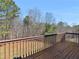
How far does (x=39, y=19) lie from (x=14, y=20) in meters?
3.44

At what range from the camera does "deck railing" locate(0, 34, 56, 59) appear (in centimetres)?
269

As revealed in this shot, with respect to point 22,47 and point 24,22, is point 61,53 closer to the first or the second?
point 22,47

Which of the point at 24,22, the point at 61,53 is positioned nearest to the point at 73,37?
the point at 61,53

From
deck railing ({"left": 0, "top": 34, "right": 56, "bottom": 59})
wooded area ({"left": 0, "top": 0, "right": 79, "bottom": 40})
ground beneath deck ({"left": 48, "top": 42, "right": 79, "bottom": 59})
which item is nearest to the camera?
deck railing ({"left": 0, "top": 34, "right": 56, "bottom": 59})

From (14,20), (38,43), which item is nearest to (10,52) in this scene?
(38,43)

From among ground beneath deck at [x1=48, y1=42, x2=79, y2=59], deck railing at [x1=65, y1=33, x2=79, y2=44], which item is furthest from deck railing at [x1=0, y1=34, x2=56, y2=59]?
deck railing at [x1=65, y1=33, x2=79, y2=44]

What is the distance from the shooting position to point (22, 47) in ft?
10.6

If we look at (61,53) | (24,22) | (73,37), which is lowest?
(61,53)

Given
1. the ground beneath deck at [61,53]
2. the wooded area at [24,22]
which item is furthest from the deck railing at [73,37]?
the wooded area at [24,22]

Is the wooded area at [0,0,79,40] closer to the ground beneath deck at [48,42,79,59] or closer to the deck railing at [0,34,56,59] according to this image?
the ground beneath deck at [48,42,79,59]

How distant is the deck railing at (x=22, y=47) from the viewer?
8.82 ft

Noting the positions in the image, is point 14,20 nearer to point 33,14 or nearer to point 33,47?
point 33,14

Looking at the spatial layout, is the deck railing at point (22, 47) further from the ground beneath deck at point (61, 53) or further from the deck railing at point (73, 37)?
the deck railing at point (73, 37)

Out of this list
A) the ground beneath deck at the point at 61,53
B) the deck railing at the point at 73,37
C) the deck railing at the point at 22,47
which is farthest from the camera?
the deck railing at the point at 73,37
